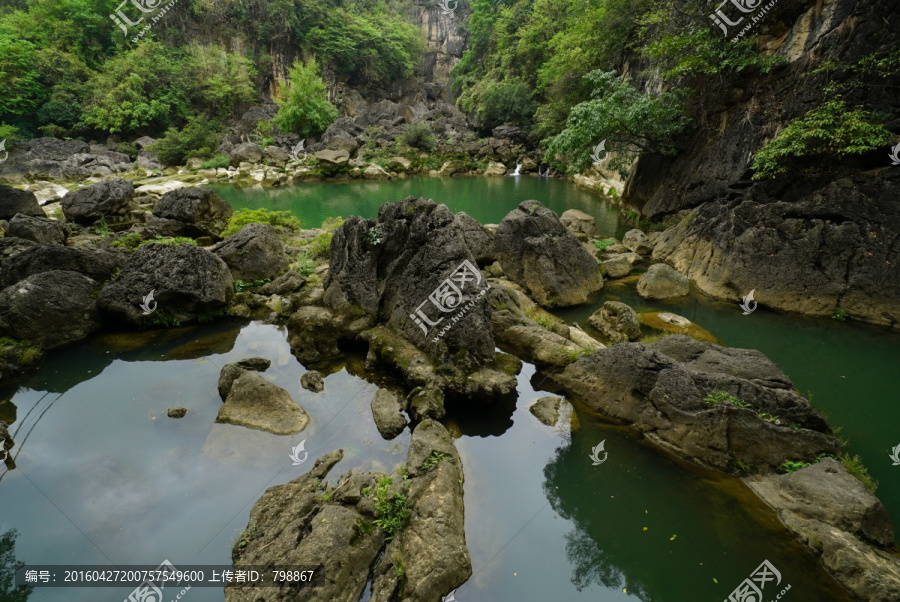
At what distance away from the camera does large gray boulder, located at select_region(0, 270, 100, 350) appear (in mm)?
7262

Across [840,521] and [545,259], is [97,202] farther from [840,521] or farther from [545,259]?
[840,521]

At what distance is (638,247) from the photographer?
14.1m

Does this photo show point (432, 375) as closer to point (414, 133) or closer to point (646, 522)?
point (646, 522)

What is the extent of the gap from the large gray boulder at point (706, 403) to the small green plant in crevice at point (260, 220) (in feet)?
42.0

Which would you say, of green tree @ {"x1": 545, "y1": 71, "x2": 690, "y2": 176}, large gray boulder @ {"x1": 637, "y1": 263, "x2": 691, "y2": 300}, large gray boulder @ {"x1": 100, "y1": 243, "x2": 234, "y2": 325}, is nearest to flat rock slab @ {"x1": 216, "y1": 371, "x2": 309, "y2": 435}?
large gray boulder @ {"x1": 100, "y1": 243, "x2": 234, "y2": 325}

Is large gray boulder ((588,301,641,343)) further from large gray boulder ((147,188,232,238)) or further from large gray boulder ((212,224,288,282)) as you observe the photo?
large gray boulder ((147,188,232,238))

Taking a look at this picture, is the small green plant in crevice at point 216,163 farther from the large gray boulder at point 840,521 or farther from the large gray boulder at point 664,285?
the large gray boulder at point 840,521

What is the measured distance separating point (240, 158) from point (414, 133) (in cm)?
1543

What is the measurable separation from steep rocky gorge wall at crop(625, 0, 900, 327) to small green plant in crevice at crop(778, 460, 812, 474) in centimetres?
669

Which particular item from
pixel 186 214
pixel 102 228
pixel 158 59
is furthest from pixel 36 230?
pixel 158 59

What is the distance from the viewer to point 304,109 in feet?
125

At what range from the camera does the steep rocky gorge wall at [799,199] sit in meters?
8.91

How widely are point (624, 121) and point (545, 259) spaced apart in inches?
279

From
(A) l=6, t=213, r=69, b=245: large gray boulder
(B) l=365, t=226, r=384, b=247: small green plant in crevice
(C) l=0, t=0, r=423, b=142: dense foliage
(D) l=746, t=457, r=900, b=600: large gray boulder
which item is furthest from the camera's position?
(C) l=0, t=0, r=423, b=142: dense foliage
